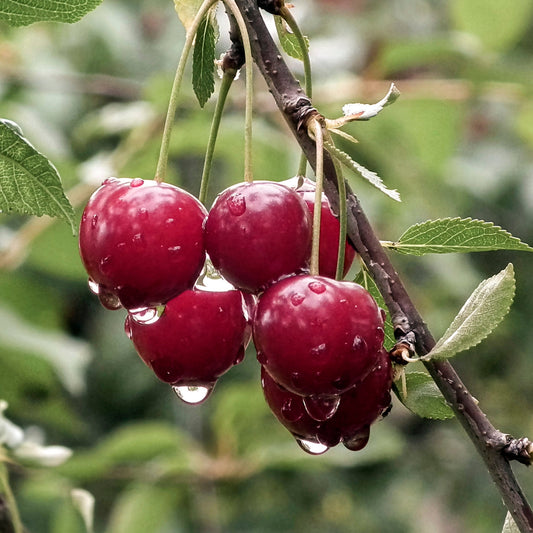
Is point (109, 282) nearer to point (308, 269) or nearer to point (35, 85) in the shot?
point (308, 269)

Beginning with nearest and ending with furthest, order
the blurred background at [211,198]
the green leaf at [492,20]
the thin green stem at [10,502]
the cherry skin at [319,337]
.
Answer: the cherry skin at [319,337] → the thin green stem at [10,502] → the blurred background at [211,198] → the green leaf at [492,20]

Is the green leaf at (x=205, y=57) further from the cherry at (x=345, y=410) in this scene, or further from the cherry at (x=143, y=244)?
the cherry at (x=345, y=410)

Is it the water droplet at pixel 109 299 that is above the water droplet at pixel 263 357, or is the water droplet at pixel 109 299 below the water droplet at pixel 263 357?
above

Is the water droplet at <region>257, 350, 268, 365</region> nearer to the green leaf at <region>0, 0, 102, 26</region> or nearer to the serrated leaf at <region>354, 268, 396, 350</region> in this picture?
the serrated leaf at <region>354, 268, 396, 350</region>

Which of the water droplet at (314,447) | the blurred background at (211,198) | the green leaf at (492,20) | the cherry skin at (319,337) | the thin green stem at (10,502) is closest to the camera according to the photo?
the cherry skin at (319,337)

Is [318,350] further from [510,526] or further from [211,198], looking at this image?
[211,198]

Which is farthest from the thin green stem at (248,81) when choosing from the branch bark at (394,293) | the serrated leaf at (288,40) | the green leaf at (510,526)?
the green leaf at (510,526)

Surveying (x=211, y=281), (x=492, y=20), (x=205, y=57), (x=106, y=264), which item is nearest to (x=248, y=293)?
(x=211, y=281)

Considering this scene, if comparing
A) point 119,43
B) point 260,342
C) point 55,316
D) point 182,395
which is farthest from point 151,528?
point 260,342
